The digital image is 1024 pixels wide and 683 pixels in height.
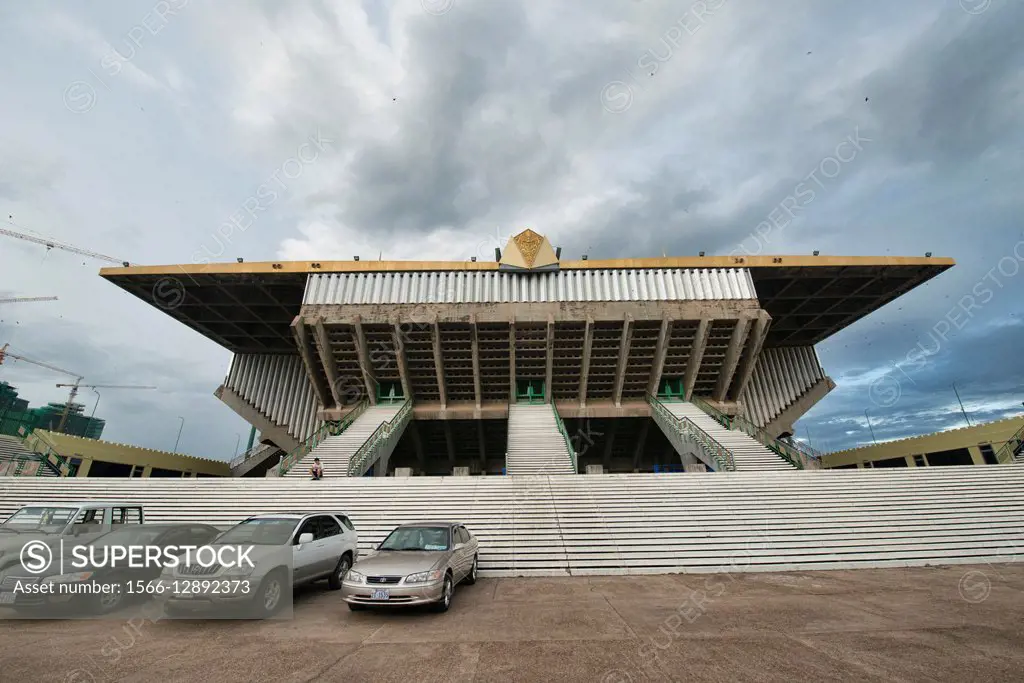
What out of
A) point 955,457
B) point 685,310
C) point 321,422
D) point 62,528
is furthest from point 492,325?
point 955,457

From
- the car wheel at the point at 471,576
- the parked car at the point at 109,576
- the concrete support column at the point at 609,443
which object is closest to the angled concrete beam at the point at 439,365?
the concrete support column at the point at 609,443

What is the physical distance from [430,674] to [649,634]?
8.62 feet

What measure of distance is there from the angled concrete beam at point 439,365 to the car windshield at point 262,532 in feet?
56.6

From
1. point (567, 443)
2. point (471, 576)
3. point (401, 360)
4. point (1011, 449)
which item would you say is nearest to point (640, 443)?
point (567, 443)

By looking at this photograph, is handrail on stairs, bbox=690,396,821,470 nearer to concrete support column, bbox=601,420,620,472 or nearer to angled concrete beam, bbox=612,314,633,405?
angled concrete beam, bbox=612,314,633,405

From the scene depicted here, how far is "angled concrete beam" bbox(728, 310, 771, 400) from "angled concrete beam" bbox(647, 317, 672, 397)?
4714mm

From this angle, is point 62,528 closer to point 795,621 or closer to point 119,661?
point 119,661

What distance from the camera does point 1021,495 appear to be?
1238cm

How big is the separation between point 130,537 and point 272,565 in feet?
10.1

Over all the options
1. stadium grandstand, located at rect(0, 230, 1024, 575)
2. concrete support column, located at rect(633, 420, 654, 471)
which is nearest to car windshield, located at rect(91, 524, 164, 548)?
stadium grandstand, located at rect(0, 230, 1024, 575)

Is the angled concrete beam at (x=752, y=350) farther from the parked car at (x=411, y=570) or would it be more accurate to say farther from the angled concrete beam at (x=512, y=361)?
the parked car at (x=411, y=570)

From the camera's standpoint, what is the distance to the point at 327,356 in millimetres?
25703

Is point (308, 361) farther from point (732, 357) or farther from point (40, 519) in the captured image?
point (732, 357)

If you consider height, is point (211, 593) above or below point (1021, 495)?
below
